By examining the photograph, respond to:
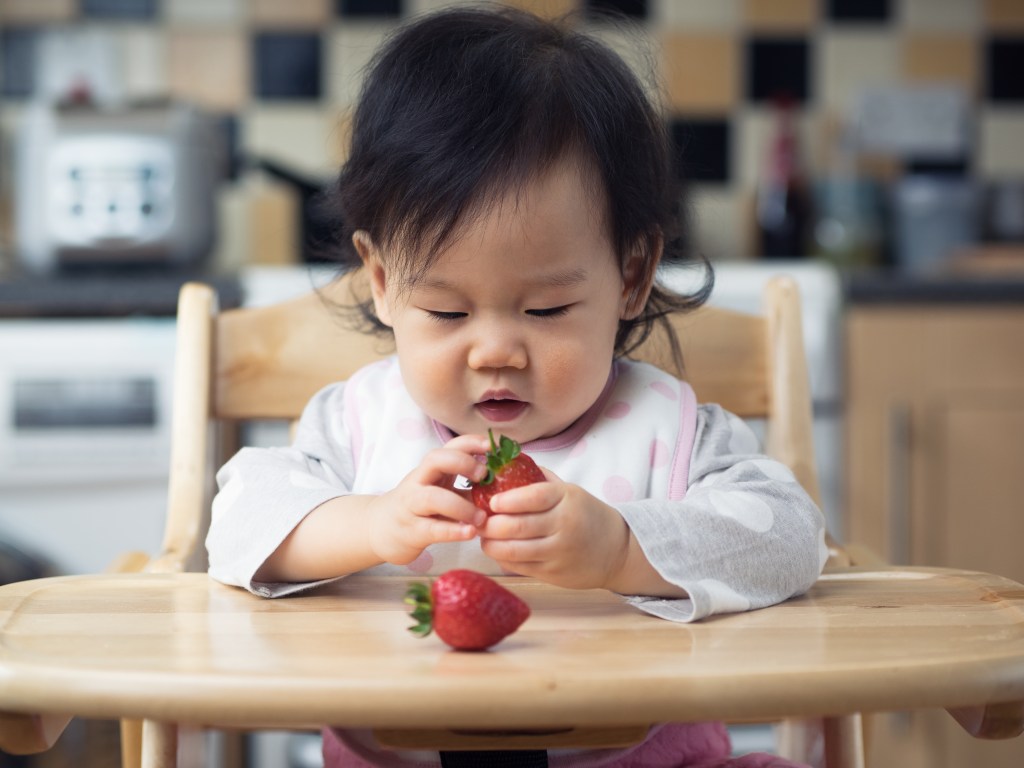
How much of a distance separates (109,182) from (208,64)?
20.7 inches

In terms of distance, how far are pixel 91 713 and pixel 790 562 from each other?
0.42 meters

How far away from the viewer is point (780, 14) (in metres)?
2.51

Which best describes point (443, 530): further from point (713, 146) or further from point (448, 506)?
point (713, 146)

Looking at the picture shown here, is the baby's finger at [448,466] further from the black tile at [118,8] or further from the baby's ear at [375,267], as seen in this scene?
the black tile at [118,8]

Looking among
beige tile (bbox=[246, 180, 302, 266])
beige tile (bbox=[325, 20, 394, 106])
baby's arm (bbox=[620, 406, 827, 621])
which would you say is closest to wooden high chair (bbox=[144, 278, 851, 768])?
baby's arm (bbox=[620, 406, 827, 621])

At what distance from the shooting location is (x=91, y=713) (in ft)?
1.93

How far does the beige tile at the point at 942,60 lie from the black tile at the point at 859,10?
0.07m

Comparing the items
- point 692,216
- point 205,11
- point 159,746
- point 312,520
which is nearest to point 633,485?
point 312,520

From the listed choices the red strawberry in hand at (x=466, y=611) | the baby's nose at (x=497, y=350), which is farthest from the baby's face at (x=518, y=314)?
the red strawberry in hand at (x=466, y=611)

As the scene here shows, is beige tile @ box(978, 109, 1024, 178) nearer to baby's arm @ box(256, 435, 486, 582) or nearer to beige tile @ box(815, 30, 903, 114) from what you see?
beige tile @ box(815, 30, 903, 114)

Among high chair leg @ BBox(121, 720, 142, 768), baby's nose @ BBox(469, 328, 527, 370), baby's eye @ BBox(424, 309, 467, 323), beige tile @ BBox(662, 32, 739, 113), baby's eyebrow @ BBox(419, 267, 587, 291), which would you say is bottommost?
high chair leg @ BBox(121, 720, 142, 768)

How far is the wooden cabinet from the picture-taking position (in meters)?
1.95

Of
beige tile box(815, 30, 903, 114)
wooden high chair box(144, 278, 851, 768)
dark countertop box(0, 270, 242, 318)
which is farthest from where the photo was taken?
beige tile box(815, 30, 903, 114)

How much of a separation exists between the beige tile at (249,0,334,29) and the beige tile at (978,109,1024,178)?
1304 millimetres
